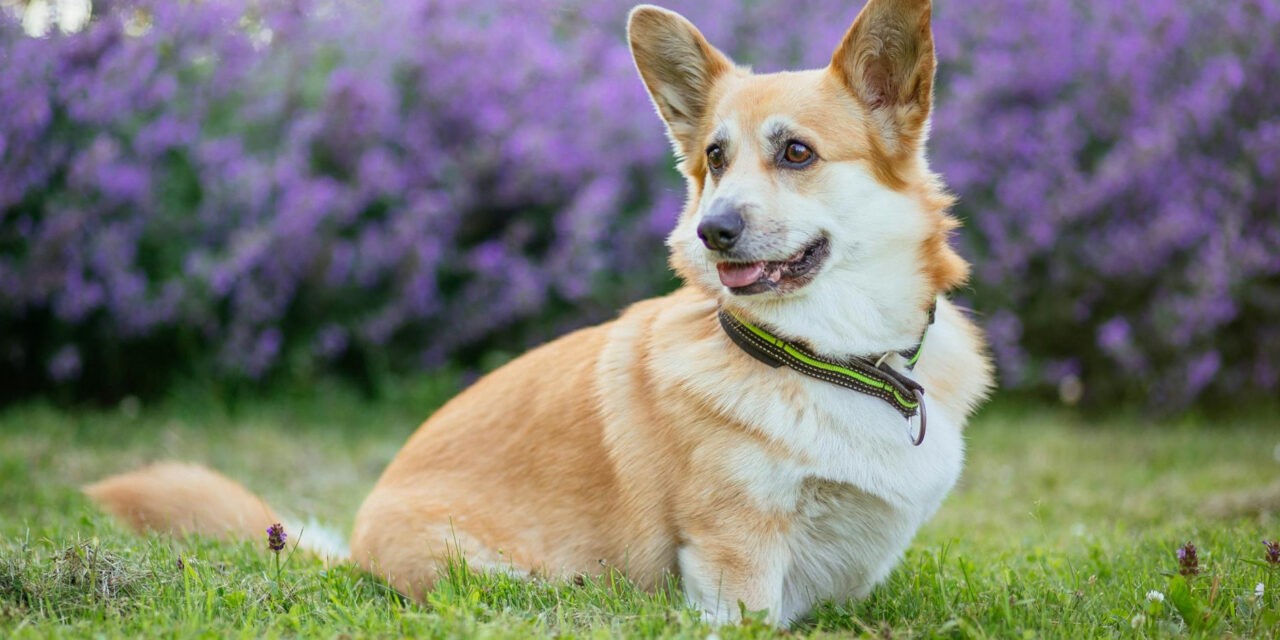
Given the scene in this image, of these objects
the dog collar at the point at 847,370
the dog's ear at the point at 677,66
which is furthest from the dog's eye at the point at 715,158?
the dog collar at the point at 847,370

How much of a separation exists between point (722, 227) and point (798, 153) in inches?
12.7

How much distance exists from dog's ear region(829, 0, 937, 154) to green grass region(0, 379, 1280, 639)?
1.15 m

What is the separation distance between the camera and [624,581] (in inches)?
105

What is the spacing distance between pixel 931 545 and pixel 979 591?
888 millimetres

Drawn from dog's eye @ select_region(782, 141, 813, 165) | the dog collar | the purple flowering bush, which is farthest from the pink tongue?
the purple flowering bush

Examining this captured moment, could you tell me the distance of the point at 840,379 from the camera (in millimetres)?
2656

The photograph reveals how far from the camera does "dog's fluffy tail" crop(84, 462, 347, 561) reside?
131 inches

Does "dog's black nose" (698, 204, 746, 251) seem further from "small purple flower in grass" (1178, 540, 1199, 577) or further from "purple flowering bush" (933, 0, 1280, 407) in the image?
"purple flowering bush" (933, 0, 1280, 407)

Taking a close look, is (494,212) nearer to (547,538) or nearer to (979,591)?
(547,538)

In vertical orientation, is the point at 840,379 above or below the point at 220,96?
below

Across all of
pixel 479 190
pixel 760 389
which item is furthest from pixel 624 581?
pixel 479 190

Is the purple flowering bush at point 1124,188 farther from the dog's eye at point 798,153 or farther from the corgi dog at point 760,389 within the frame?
the dog's eye at point 798,153

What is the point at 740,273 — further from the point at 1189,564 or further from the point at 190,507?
the point at 190,507

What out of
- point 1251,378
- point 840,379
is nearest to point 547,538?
point 840,379
